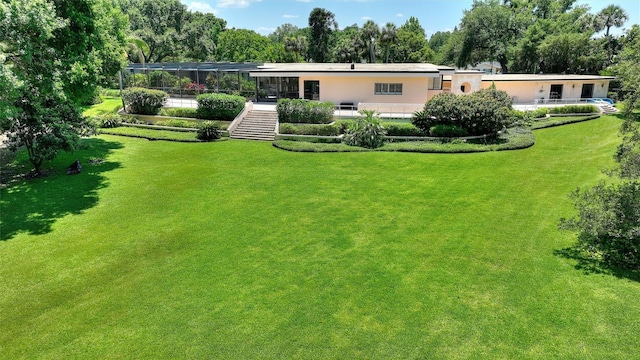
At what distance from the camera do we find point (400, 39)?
7500 centimetres

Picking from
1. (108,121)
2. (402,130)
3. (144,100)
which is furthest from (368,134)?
(108,121)

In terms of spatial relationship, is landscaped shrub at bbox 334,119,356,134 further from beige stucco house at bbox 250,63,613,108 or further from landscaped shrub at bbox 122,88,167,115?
landscaped shrub at bbox 122,88,167,115

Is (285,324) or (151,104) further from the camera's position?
(151,104)

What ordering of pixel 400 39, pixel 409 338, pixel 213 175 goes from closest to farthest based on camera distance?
pixel 409 338, pixel 213 175, pixel 400 39

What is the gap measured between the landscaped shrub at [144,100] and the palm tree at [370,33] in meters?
44.5

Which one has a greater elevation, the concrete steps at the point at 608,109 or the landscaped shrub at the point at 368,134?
the concrete steps at the point at 608,109

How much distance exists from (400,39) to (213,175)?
213 feet

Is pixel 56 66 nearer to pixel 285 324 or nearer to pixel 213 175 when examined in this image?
pixel 213 175

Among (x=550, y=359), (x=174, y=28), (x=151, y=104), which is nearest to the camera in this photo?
(x=550, y=359)

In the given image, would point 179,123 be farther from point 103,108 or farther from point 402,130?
point 402,130

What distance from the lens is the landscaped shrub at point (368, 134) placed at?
2433 cm

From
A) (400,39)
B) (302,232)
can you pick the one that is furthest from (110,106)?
(400,39)

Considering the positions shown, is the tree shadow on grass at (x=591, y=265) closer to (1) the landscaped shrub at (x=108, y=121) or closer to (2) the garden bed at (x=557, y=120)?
(2) the garden bed at (x=557, y=120)

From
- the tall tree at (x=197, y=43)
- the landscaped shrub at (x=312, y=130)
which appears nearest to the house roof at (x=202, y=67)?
the landscaped shrub at (x=312, y=130)
